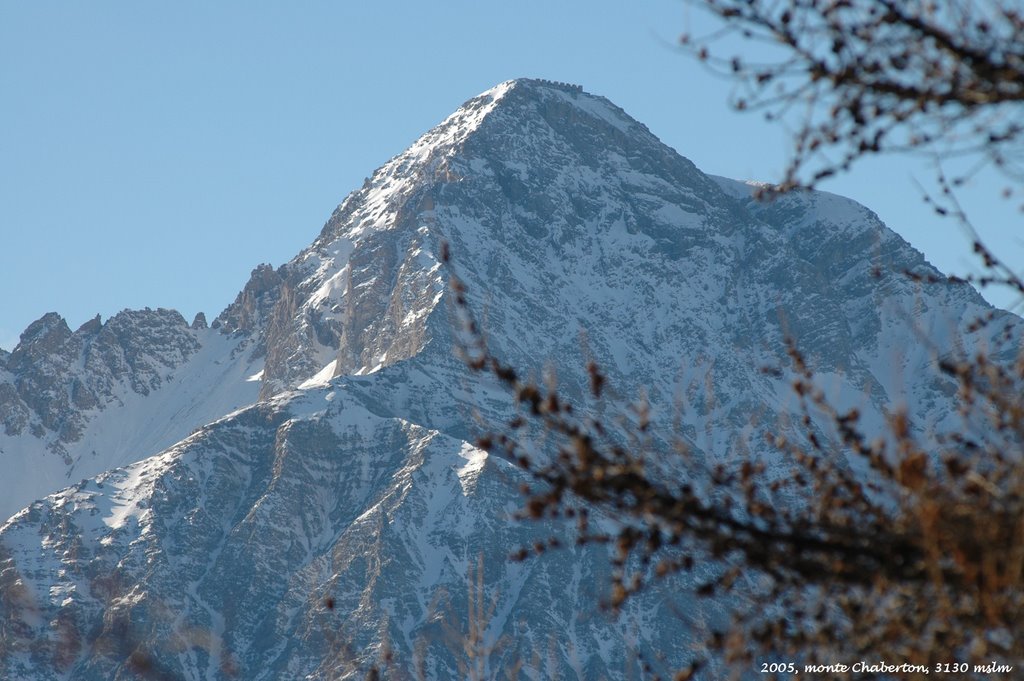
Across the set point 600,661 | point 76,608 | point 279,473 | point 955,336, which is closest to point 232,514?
point 279,473

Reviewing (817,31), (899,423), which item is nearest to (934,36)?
(817,31)

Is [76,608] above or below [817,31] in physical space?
below

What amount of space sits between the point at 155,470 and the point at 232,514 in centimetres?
983

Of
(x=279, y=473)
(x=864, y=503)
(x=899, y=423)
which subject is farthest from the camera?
(x=279, y=473)

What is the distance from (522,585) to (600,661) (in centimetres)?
1396

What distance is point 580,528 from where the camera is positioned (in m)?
7.22

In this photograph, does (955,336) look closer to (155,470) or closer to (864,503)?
(864,503)

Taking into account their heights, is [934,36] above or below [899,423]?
above

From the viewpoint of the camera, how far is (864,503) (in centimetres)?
771

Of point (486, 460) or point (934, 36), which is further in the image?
point (486, 460)

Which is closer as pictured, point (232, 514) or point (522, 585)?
point (522, 585)

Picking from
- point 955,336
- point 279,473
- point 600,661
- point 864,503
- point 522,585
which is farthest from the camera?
point 279,473

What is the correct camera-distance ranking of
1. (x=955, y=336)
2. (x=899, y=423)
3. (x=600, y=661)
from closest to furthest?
(x=899, y=423) < (x=955, y=336) < (x=600, y=661)

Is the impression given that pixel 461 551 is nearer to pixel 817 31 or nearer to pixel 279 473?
pixel 279 473
